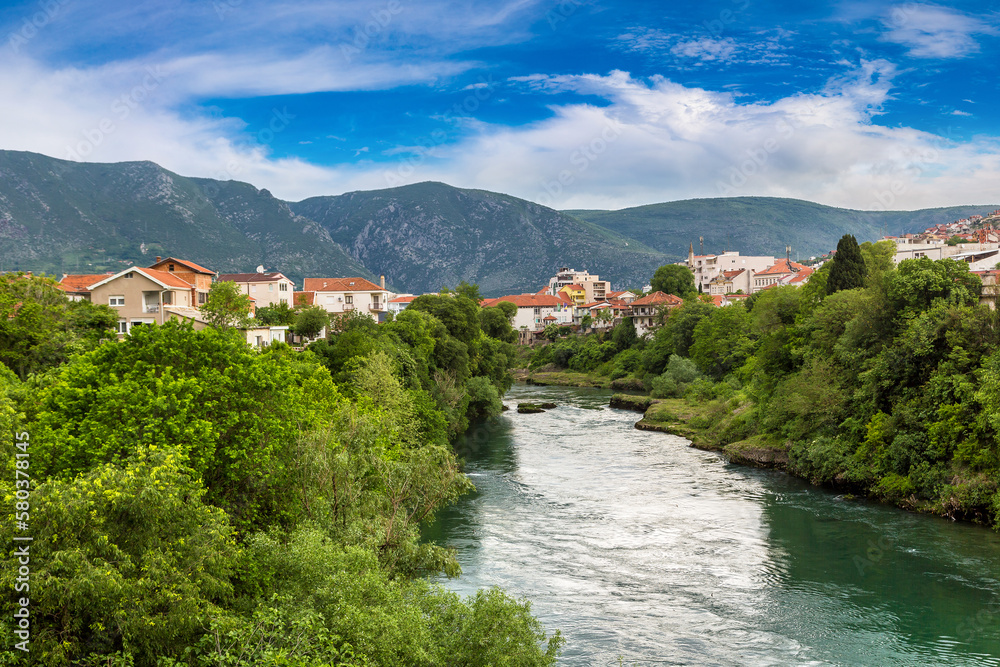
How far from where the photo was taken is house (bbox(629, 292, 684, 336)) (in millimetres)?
107375

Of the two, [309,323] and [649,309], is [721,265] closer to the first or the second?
[649,309]

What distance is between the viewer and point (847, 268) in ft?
Result: 178

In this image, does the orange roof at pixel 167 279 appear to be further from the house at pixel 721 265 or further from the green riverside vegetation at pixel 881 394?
the house at pixel 721 265

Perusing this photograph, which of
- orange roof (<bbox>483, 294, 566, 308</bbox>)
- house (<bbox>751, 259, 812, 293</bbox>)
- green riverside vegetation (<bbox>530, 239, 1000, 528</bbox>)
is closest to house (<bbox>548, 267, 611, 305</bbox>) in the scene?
orange roof (<bbox>483, 294, 566, 308</bbox>)

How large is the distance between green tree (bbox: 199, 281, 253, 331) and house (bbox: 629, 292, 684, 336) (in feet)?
216

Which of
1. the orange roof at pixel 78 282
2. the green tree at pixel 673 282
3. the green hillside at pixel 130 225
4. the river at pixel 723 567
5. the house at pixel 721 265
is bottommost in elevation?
the river at pixel 723 567

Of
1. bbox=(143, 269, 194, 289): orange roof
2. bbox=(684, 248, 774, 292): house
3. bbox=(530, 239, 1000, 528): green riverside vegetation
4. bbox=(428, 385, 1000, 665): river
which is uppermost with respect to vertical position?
bbox=(684, 248, 774, 292): house

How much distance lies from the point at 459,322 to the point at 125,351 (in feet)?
158

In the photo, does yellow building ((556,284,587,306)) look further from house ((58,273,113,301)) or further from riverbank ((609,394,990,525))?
house ((58,273,113,301))

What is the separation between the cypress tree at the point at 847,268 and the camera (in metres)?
53.8

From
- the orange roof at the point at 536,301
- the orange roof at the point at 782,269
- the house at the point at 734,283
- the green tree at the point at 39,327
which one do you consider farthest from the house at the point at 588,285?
the green tree at the point at 39,327

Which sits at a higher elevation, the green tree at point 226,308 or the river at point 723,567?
the green tree at point 226,308

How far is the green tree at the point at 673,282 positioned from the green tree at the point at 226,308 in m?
86.9

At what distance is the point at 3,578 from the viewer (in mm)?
11172
